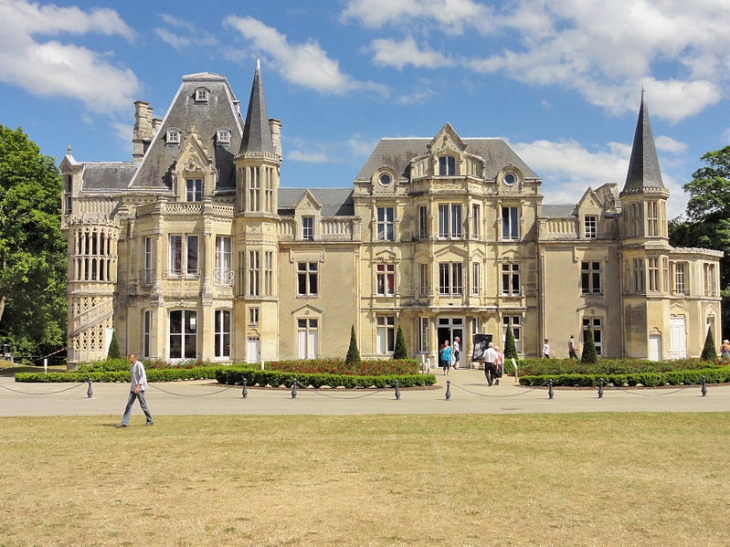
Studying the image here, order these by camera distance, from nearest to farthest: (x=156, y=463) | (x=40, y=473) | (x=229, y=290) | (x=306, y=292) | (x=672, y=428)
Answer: (x=40, y=473)
(x=156, y=463)
(x=672, y=428)
(x=229, y=290)
(x=306, y=292)

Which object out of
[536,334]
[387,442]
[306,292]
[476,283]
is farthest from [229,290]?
[387,442]

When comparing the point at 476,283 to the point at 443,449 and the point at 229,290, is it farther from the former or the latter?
the point at 443,449

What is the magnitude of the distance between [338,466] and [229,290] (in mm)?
30739

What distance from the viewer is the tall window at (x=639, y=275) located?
1837 inches

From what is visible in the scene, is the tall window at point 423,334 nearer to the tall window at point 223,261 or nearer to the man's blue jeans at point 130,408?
the tall window at point 223,261

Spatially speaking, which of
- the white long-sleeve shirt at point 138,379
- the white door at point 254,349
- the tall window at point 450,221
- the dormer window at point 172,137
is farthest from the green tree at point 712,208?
the white long-sleeve shirt at point 138,379

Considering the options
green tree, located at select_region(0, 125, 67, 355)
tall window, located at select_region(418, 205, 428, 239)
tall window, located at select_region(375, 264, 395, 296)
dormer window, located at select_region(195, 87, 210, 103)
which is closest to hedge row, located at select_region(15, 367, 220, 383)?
green tree, located at select_region(0, 125, 67, 355)

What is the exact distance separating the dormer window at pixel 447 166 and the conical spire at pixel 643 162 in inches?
445

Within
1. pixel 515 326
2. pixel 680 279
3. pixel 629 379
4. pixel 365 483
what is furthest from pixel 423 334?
pixel 365 483

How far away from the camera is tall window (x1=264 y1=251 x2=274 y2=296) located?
44.9 meters

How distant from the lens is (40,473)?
1429 cm

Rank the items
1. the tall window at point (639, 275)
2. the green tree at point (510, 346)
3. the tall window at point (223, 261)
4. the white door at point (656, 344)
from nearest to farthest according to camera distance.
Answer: the green tree at point (510, 346) → the tall window at point (223, 261) → the white door at point (656, 344) → the tall window at point (639, 275)

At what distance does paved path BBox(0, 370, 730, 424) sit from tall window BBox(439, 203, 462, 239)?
15.9 m

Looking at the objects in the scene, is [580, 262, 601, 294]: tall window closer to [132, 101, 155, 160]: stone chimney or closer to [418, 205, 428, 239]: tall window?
[418, 205, 428, 239]: tall window
